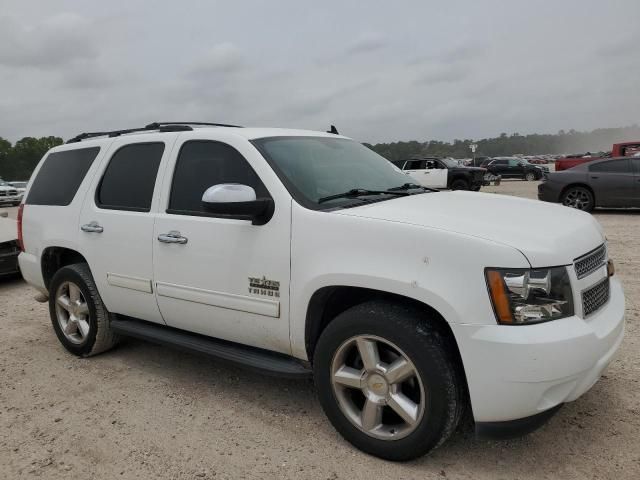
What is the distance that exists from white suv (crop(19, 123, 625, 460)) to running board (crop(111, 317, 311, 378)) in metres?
0.02

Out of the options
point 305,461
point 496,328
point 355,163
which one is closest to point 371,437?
point 305,461

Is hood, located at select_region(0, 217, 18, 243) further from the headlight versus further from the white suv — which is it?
the headlight

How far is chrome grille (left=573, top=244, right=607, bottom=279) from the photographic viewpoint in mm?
2521

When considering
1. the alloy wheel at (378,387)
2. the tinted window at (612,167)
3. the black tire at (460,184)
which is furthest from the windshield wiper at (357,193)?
the black tire at (460,184)

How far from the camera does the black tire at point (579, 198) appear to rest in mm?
12469

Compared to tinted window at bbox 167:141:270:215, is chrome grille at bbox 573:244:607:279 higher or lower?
lower

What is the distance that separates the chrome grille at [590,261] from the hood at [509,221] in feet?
0.11

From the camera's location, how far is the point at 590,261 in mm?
2680

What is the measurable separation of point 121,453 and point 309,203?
1.74 meters

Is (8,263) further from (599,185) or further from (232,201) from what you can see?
(599,185)

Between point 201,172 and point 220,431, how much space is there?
1.65 metres

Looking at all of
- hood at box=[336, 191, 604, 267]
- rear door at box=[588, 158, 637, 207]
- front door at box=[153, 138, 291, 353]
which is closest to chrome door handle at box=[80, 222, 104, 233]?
front door at box=[153, 138, 291, 353]

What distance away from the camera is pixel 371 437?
2744mm

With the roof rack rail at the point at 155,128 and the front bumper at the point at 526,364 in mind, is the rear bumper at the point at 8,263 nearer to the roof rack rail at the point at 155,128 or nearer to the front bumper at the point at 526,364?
the roof rack rail at the point at 155,128
